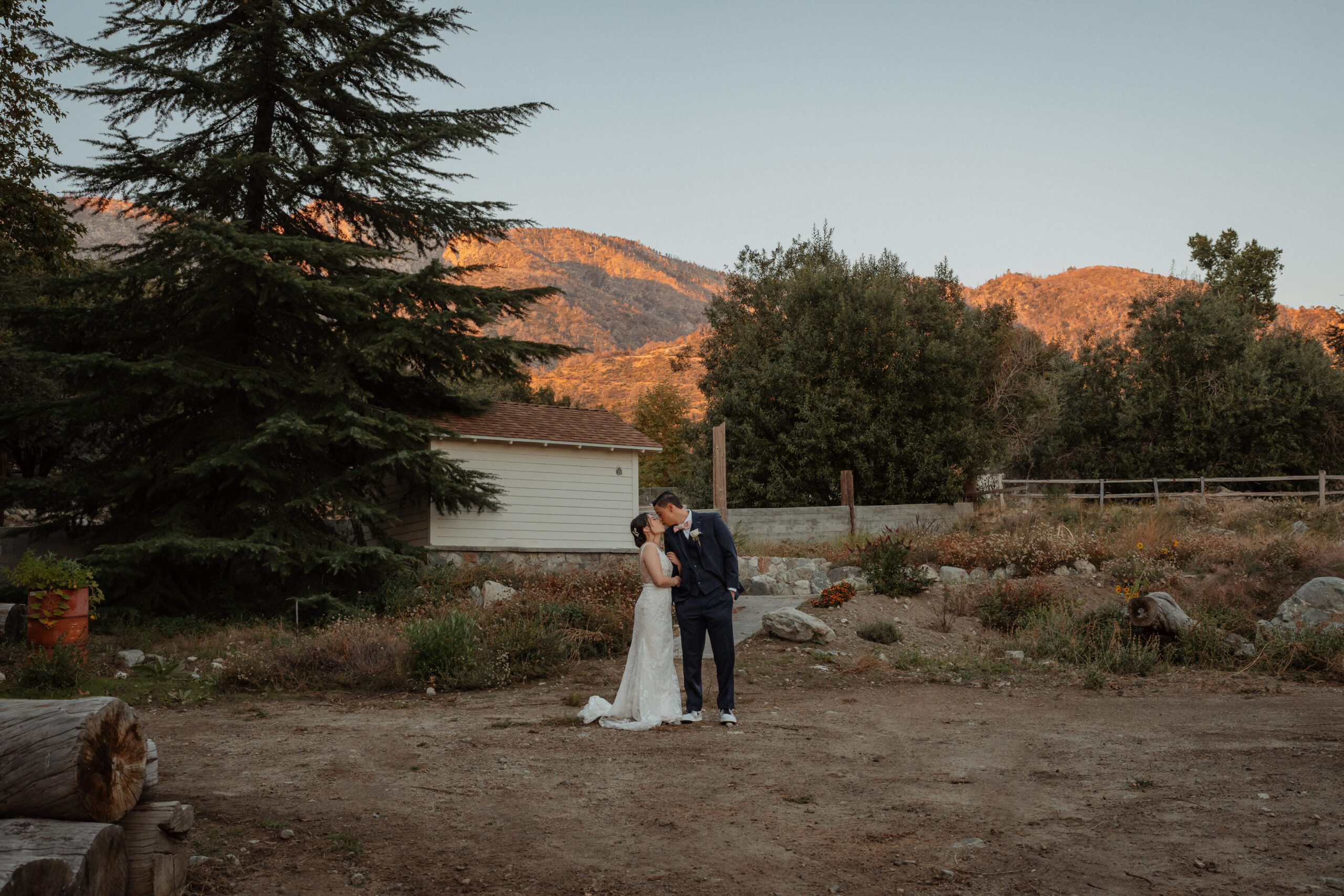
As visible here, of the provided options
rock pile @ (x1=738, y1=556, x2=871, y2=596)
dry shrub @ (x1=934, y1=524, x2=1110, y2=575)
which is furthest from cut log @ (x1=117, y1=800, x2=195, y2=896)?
dry shrub @ (x1=934, y1=524, x2=1110, y2=575)

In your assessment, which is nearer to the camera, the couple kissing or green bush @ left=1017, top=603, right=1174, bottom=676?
the couple kissing

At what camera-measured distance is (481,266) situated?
1769cm

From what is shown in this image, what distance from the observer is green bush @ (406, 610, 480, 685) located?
32.7ft

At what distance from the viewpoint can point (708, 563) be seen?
7965 mm

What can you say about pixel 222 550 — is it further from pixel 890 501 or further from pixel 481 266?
pixel 890 501

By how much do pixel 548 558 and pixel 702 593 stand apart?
12.0 metres

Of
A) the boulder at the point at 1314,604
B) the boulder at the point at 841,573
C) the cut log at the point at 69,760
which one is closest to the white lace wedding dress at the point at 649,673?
the cut log at the point at 69,760

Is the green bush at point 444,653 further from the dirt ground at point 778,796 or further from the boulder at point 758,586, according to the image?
the boulder at point 758,586

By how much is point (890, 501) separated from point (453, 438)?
15.8 metres

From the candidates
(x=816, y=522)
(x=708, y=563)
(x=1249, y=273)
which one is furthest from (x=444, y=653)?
(x=1249, y=273)

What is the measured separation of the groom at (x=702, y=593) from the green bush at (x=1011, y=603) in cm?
670

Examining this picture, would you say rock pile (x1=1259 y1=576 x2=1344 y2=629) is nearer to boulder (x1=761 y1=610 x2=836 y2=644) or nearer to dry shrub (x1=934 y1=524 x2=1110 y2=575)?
dry shrub (x1=934 y1=524 x2=1110 y2=575)

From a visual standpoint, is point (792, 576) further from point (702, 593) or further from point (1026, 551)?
point (702, 593)

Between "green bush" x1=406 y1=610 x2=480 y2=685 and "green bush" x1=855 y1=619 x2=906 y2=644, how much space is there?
5.25 meters
